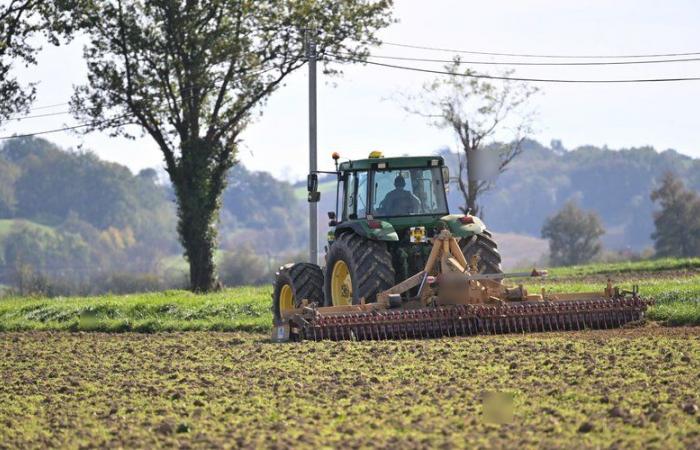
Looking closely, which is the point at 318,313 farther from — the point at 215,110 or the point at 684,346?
the point at 215,110

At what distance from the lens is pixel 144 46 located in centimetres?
3475

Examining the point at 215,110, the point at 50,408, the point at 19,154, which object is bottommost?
the point at 50,408

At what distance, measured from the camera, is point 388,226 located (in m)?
17.7

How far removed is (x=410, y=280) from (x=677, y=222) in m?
69.4

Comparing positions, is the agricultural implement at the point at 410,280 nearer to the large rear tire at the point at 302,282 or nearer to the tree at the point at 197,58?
the large rear tire at the point at 302,282

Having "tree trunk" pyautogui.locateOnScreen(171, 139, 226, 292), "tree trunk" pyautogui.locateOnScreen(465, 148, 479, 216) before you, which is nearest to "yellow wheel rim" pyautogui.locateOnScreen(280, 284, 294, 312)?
"tree trunk" pyautogui.locateOnScreen(171, 139, 226, 292)

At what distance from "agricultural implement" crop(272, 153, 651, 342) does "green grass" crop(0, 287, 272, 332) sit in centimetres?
338

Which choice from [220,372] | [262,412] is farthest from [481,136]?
[262,412]

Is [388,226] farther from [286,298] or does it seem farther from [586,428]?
[586,428]

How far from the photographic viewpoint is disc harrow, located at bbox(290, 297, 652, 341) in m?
16.8

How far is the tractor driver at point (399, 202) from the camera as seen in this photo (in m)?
18.4

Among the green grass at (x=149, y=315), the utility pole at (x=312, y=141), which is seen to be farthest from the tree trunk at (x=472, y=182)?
the green grass at (x=149, y=315)

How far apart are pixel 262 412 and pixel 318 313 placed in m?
5.49

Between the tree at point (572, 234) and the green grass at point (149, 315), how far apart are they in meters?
73.3
